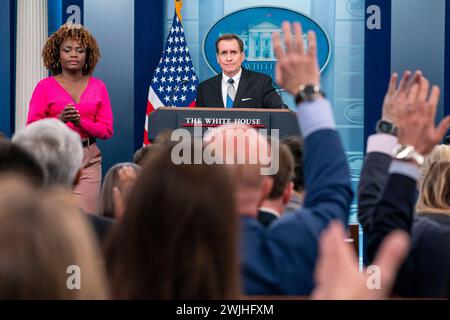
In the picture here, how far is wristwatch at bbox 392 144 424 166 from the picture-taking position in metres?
2.04

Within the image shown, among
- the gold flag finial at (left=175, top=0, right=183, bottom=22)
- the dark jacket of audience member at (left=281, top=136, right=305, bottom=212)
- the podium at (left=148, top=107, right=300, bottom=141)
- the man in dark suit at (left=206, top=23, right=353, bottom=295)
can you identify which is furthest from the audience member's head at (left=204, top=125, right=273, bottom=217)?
the gold flag finial at (left=175, top=0, right=183, bottom=22)

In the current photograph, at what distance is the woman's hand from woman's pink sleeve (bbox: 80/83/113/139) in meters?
0.24

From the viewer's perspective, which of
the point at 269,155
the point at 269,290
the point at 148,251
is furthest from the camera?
the point at 269,155

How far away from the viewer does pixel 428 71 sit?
336 inches

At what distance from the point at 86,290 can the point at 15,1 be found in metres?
7.82

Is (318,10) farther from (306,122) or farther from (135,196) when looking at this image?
(135,196)

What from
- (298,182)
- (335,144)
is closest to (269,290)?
(335,144)

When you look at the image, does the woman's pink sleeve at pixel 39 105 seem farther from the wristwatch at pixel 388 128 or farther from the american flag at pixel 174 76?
the wristwatch at pixel 388 128

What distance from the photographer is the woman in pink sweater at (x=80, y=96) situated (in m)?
5.40

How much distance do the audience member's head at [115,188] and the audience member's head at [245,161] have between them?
2.58ft

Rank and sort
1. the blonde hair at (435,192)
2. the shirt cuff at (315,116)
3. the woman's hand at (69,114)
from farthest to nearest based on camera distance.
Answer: the woman's hand at (69,114)
the blonde hair at (435,192)
the shirt cuff at (315,116)

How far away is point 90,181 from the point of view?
18.0 ft

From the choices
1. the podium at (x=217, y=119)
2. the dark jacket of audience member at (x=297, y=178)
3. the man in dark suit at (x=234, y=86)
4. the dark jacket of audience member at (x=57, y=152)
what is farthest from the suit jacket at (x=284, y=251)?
the man in dark suit at (x=234, y=86)

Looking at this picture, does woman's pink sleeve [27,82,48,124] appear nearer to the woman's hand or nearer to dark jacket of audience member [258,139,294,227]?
the woman's hand
